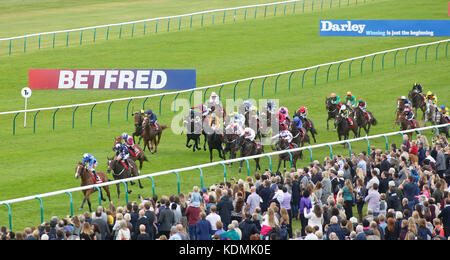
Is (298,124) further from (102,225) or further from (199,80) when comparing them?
(199,80)

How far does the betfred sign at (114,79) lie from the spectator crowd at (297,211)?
15.1 metres

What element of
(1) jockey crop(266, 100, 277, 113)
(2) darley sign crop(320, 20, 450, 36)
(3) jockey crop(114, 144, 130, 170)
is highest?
(2) darley sign crop(320, 20, 450, 36)

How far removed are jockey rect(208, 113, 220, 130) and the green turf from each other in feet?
3.71

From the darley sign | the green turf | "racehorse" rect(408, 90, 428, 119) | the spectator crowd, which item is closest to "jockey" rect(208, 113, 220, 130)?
the green turf

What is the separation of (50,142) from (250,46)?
19.2 meters

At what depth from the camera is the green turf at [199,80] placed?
2314cm

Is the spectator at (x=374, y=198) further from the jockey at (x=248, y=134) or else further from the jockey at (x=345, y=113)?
the jockey at (x=345, y=113)

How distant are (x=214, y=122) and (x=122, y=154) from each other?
5.13m

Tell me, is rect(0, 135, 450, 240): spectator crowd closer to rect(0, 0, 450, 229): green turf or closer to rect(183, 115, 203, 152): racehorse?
rect(0, 0, 450, 229): green turf

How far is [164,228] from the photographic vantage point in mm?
14500

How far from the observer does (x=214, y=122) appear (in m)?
24.6

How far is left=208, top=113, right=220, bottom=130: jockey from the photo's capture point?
959 inches
